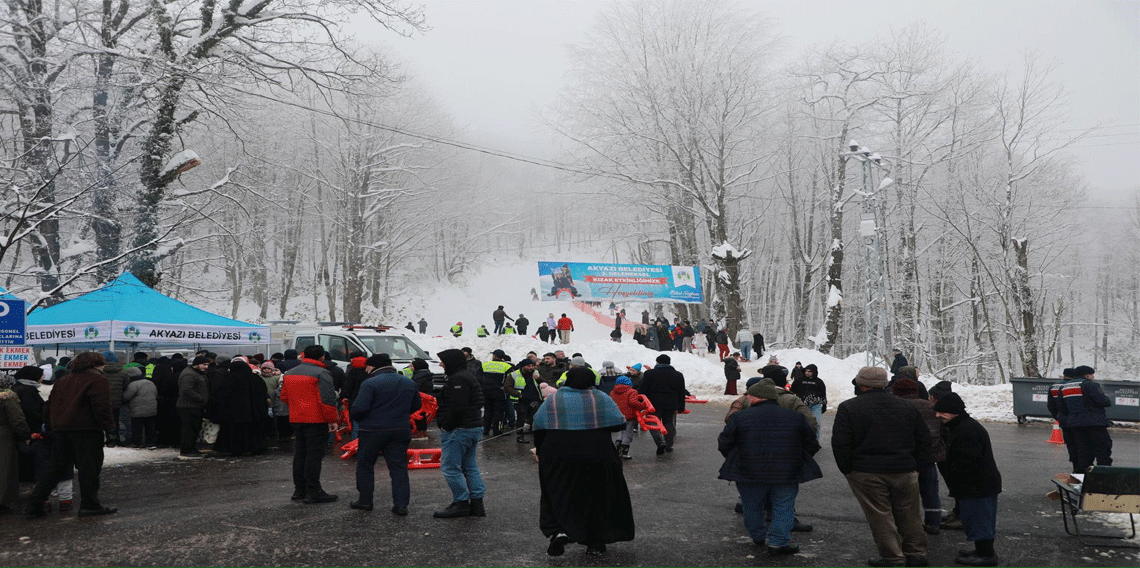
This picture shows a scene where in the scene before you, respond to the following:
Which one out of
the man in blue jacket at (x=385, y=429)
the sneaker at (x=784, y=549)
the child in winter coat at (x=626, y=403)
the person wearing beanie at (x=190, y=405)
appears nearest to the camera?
the sneaker at (x=784, y=549)

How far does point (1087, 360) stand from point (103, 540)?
95226mm

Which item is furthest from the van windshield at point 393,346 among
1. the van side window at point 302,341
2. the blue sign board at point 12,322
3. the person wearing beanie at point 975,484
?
the person wearing beanie at point 975,484

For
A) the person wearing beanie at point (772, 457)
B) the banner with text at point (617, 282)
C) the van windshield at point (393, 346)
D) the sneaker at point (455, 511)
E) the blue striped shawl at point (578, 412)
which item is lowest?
the sneaker at point (455, 511)

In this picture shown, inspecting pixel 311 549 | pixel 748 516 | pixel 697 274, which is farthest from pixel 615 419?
pixel 697 274

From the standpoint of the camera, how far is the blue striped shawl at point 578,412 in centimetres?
641

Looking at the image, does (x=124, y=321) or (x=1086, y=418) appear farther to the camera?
(x=124, y=321)

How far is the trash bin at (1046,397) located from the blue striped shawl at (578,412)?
594 inches

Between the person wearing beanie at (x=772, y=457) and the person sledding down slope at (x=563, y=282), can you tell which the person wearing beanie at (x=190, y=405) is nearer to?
the person wearing beanie at (x=772, y=457)

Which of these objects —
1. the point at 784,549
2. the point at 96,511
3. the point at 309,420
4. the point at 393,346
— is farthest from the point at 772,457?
the point at 393,346

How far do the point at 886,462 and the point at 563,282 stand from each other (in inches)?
1019

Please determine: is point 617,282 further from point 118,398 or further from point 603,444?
point 603,444

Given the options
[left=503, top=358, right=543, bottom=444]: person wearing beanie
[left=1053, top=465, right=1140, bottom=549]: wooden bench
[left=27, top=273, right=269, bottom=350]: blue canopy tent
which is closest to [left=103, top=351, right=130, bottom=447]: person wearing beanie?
[left=27, top=273, right=269, bottom=350]: blue canopy tent

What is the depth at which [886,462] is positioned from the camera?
6.11 m

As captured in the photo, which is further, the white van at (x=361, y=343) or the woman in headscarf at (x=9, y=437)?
the white van at (x=361, y=343)
